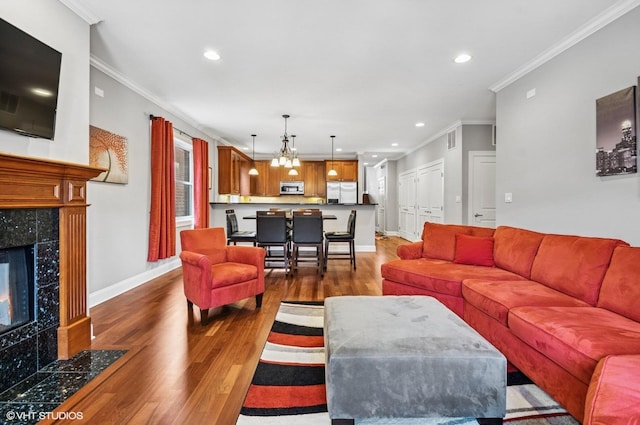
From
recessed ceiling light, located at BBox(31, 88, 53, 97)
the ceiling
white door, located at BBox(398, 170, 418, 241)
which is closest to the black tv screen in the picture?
recessed ceiling light, located at BBox(31, 88, 53, 97)

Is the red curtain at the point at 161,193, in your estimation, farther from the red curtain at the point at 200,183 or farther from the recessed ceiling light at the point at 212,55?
the recessed ceiling light at the point at 212,55

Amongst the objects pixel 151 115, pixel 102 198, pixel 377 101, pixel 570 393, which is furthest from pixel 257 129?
pixel 570 393

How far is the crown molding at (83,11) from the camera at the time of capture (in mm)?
2305

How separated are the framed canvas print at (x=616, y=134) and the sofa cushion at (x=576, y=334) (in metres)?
1.33

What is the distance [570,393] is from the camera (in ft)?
5.01

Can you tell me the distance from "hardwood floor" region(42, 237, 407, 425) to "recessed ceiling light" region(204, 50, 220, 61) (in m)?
2.62

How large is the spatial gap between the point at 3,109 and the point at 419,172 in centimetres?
775

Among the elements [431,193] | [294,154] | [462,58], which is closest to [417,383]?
[462,58]

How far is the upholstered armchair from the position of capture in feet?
9.17

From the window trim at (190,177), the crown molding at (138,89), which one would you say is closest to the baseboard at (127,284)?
the window trim at (190,177)

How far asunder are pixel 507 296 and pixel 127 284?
4.10 metres

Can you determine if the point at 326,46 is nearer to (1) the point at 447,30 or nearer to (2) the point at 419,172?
(1) the point at 447,30

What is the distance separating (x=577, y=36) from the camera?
283cm

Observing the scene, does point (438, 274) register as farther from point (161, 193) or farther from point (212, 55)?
point (161, 193)
